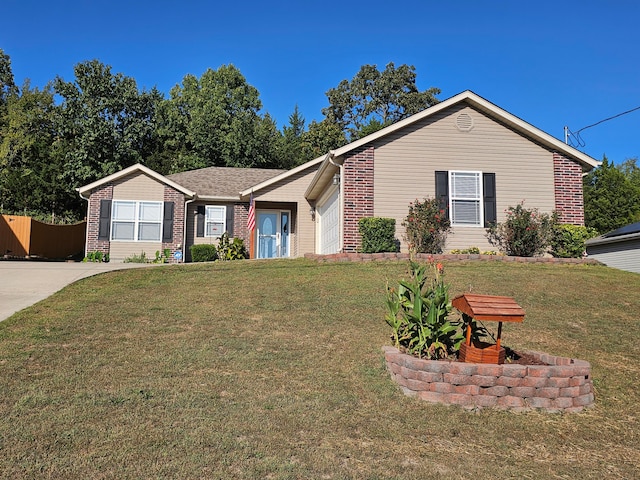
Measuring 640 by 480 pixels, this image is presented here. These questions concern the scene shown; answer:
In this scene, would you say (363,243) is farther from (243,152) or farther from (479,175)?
(243,152)

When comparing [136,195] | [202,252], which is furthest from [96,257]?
[202,252]

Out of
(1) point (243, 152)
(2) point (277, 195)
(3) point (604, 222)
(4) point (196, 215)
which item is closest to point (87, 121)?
(1) point (243, 152)

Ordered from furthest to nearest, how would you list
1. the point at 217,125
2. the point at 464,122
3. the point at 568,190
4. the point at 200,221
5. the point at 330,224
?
the point at 217,125, the point at 200,221, the point at 330,224, the point at 464,122, the point at 568,190

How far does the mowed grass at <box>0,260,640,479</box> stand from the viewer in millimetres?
3906

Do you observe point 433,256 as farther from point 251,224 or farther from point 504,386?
point 251,224

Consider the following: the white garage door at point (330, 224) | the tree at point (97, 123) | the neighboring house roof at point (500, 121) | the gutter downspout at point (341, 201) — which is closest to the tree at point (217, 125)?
the tree at point (97, 123)

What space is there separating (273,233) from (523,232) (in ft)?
31.7

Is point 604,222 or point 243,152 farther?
point 243,152

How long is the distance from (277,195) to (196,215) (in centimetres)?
322

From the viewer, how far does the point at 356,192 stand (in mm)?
14250

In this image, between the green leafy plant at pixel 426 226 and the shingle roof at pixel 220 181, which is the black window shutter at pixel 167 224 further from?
the green leafy plant at pixel 426 226

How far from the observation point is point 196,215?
65.4 feet

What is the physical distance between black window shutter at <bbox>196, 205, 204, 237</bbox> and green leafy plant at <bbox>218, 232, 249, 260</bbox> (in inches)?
33.2

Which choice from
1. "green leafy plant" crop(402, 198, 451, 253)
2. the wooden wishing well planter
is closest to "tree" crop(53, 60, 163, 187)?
"green leafy plant" crop(402, 198, 451, 253)
